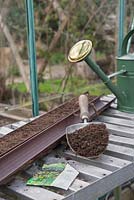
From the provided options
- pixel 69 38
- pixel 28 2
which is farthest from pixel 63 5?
pixel 28 2

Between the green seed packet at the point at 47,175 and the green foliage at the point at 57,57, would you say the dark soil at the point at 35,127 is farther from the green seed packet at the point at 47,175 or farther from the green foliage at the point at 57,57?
the green foliage at the point at 57,57

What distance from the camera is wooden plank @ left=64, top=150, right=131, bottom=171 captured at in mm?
933

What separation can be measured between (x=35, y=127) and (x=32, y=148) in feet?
0.60

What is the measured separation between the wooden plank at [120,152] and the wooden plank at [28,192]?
0.95 feet

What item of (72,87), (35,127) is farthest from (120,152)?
(72,87)

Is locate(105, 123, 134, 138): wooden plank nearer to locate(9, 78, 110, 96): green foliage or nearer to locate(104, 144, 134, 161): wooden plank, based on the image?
locate(104, 144, 134, 161): wooden plank

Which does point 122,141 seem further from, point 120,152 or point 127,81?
point 127,81

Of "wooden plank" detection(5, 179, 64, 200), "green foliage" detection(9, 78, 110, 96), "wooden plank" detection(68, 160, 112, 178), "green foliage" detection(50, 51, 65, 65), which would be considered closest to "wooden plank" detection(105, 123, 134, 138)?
"wooden plank" detection(68, 160, 112, 178)

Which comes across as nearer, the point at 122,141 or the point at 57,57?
the point at 122,141

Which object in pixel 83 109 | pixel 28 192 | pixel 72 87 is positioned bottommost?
pixel 72 87

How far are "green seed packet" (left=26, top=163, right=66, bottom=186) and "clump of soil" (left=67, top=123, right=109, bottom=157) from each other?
0.08 m

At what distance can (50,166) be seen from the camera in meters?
0.93

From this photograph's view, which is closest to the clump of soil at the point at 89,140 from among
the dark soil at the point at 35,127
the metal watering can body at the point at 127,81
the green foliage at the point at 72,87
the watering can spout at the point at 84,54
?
the dark soil at the point at 35,127

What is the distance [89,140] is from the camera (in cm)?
100
